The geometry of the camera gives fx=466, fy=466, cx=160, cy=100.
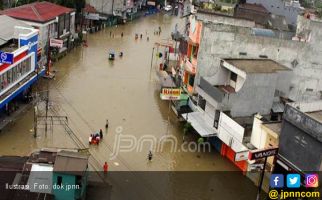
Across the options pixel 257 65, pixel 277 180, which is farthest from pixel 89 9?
pixel 277 180

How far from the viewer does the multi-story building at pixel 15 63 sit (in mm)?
33094

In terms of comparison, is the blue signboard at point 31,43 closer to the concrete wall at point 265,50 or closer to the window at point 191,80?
the window at point 191,80

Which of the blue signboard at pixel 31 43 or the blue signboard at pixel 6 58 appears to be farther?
the blue signboard at pixel 31 43

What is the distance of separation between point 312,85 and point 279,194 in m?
15.3

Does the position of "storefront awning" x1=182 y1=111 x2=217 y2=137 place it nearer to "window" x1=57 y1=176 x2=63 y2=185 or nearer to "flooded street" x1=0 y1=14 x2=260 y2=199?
"flooded street" x1=0 y1=14 x2=260 y2=199

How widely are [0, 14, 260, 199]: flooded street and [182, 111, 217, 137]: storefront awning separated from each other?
1554 millimetres

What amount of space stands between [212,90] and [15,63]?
14.8 metres

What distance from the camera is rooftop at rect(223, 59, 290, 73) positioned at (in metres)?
32.8

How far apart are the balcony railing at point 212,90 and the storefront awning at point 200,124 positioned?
→ 2268 mm

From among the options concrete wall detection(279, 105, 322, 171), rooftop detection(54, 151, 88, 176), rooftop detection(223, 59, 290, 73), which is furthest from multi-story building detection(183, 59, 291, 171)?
rooftop detection(54, 151, 88, 176)

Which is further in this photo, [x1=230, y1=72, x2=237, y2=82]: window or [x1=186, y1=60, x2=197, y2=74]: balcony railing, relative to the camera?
[x1=186, y1=60, x2=197, y2=74]: balcony railing

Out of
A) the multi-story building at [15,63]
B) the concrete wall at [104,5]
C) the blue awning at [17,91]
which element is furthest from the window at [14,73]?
the concrete wall at [104,5]

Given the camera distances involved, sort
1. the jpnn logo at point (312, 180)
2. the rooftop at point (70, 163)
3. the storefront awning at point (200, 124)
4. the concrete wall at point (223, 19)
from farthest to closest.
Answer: the concrete wall at point (223, 19), the storefront awning at point (200, 124), the jpnn logo at point (312, 180), the rooftop at point (70, 163)

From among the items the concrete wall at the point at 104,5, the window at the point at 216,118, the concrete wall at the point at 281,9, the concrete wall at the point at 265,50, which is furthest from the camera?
the concrete wall at the point at 104,5
